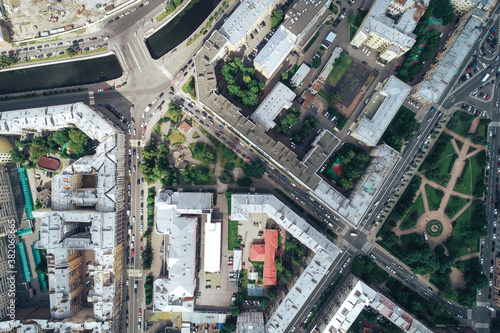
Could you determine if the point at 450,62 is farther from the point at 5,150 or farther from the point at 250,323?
the point at 5,150

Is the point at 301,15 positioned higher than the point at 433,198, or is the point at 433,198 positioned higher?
the point at 301,15

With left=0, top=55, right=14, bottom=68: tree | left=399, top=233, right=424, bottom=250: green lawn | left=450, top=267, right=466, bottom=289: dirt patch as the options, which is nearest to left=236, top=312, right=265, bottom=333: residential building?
left=399, top=233, right=424, bottom=250: green lawn

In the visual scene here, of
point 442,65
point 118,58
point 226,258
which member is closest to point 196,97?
point 118,58

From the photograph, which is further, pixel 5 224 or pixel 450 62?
pixel 5 224

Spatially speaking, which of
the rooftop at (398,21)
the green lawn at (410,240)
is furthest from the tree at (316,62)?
the green lawn at (410,240)

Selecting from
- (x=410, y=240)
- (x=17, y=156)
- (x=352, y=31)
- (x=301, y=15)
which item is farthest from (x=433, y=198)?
(x=17, y=156)

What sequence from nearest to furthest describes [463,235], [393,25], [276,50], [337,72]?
[393,25] < [276,50] < [463,235] < [337,72]

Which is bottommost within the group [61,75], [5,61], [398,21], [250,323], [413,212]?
[250,323]
